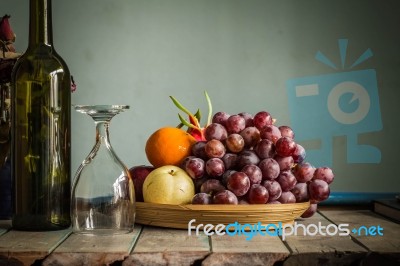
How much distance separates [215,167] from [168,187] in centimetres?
9

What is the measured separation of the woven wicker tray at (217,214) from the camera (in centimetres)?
91

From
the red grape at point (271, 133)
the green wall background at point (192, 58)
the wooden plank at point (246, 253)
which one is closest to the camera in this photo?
the wooden plank at point (246, 253)

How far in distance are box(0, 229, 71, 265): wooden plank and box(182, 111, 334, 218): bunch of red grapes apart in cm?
24

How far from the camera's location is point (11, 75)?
0.98 meters

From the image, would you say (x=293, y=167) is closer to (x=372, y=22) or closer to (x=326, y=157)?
(x=326, y=157)

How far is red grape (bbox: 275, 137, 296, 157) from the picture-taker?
3.24ft

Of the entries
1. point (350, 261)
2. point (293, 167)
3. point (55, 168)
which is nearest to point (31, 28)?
point (55, 168)

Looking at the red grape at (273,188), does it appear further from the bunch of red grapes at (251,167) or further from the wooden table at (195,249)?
the wooden table at (195,249)

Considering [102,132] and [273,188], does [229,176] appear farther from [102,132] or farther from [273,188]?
[102,132]

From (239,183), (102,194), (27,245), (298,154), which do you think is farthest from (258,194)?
(27,245)

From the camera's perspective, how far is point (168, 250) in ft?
2.53

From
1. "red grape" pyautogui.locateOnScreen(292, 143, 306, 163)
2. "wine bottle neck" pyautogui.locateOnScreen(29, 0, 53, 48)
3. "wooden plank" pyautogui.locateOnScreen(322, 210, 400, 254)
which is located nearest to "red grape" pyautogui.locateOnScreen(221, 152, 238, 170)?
"red grape" pyautogui.locateOnScreen(292, 143, 306, 163)

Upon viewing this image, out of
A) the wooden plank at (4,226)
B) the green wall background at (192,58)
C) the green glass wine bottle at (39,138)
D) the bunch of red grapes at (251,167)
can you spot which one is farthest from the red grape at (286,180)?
the green wall background at (192,58)

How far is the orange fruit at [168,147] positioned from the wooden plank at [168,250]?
0.20 m
